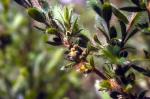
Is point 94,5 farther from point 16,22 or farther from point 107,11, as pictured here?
point 16,22

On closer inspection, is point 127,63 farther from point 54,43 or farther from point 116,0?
point 116,0

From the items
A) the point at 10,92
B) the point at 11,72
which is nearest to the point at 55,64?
the point at 11,72

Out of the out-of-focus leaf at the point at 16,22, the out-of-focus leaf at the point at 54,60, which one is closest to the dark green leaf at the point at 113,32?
the out-of-focus leaf at the point at 54,60

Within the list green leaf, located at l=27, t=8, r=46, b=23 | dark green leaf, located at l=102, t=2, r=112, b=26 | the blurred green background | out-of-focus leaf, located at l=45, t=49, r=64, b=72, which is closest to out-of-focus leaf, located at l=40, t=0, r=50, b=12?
green leaf, located at l=27, t=8, r=46, b=23

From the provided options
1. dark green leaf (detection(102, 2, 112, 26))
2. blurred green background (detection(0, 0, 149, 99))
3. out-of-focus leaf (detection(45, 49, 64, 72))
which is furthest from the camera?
out-of-focus leaf (detection(45, 49, 64, 72))

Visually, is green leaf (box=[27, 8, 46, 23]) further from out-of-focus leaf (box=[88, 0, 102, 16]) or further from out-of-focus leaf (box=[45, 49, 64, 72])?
out-of-focus leaf (box=[45, 49, 64, 72])

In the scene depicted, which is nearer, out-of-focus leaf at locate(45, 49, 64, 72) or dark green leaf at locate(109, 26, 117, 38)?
dark green leaf at locate(109, 26, 117, 38)
